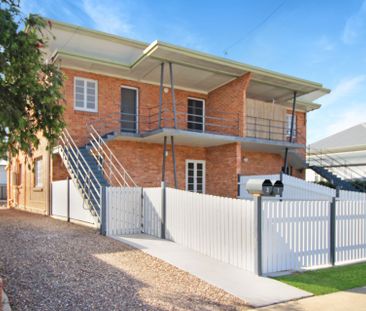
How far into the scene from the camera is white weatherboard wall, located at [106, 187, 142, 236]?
10.1 metres

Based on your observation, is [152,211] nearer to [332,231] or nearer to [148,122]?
[332,231]

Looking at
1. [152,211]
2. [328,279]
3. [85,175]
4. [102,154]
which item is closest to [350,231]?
[328,279]

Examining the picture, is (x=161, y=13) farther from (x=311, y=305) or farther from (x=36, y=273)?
(x=311, y=305)

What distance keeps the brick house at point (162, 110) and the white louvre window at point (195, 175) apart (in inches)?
2.1

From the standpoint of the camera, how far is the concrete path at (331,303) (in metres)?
4.88

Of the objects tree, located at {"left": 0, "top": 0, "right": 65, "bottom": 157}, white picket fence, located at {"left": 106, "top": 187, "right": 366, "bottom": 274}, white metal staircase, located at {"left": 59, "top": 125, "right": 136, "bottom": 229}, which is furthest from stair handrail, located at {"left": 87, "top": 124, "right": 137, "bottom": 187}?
tree, located at {"left": 0, "top": 0, "right": 65, "bottom": 157}

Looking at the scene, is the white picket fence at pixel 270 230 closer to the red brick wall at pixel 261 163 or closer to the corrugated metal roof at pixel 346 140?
the red brick wall at pixel 261 163

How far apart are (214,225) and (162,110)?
977cm

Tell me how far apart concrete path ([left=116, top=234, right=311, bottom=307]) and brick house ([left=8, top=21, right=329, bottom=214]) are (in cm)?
638

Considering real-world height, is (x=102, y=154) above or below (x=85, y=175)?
above

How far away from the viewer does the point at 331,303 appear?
508 cm

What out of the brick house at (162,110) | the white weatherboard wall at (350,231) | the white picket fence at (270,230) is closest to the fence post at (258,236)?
the white picket fence at (270,230)

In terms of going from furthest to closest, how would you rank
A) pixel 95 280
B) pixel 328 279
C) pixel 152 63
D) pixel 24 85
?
pixel 152 63
pixel 328 279
pixel 95 280
pixel 24 85

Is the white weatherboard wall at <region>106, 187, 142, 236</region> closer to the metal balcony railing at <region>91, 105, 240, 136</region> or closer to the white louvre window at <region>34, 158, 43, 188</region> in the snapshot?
the metal balcony railing at <region>91, 105, 240, 136</region>
